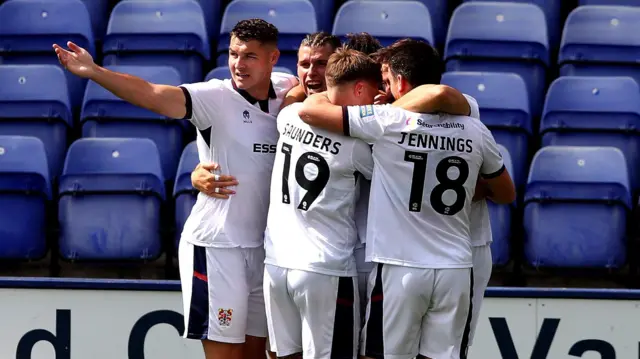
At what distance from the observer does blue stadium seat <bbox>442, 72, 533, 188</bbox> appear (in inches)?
274

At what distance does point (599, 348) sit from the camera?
593 centimetres

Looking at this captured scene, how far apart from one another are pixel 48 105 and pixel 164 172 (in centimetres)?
86

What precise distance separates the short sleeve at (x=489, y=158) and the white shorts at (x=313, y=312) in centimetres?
74

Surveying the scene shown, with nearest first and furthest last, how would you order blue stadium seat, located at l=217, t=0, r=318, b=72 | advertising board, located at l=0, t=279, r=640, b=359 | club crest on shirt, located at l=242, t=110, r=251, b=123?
club crest on shirt, located at l=242, t=110, r=251, b=123, advertising board, located at l=0, t=279, r=640, b=359, blue stadium seat, located at l=217, t=0, r=318, b=72

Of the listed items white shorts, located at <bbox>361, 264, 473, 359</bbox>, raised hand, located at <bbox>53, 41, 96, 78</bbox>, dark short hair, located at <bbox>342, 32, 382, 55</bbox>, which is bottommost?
white shorts, located at <bbox>361, 264, 473, 359</bbox>

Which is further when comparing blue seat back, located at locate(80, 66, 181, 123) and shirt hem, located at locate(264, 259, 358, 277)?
blue seat back, located at locate(80, 66, 181, 123)

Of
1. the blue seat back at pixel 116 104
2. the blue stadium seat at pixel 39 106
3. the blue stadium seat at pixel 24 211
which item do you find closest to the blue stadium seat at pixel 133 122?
the blue seat back at pixel 116 104

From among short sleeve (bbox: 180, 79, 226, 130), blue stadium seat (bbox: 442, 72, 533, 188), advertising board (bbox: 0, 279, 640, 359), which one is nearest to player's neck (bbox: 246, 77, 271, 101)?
short sleeve (bbox: 180, 79, 226, 130)

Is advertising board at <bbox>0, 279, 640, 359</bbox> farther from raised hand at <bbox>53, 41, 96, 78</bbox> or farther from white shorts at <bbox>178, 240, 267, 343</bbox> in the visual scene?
raised hand at <bbox>53, 41, 96, 78</bbox>

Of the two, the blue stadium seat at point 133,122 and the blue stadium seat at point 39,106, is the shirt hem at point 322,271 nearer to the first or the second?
the blue stadium seat at point 133,122

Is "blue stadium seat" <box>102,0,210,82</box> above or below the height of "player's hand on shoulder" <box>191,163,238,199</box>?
above

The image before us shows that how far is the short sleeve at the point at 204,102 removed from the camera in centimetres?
500

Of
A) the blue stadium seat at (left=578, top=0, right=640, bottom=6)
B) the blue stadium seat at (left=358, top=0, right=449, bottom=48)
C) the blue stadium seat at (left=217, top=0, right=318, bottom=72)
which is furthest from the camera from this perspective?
the blue stadium seat at (left=578, top=0, right=640, bottom=6)

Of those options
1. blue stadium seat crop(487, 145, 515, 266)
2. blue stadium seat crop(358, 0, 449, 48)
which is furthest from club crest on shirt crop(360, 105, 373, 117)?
blue stadium seat crop(358, 0, 449, 48)
